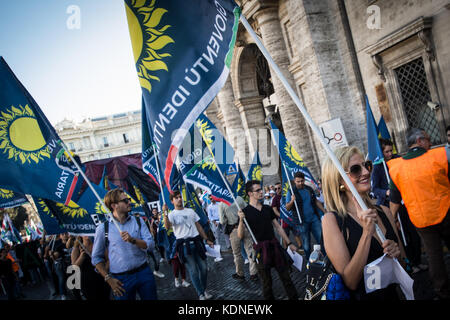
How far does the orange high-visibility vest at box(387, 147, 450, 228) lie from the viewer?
3506 millimetres

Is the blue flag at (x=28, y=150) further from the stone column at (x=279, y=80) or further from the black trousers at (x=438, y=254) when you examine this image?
the stone column at (x=279, y=80)

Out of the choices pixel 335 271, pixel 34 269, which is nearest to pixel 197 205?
pixel 335 271

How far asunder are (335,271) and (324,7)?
9.77 m

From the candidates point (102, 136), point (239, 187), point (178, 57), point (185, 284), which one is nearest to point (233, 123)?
point (239, 187)

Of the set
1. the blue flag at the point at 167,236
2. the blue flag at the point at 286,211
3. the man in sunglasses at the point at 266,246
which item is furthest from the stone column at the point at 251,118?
the man in sunglasses at the point at 266,246

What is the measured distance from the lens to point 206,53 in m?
2.74

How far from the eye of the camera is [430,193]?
356cm

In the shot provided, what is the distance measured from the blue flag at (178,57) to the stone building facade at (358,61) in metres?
6.96

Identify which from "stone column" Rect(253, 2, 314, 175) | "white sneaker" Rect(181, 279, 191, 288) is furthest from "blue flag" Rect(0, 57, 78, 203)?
"stone column" Rect(253, 2, 314, 175)

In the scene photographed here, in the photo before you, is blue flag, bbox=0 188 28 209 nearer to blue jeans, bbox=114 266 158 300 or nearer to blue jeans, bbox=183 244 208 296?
blue jeans, bbox=183 244 208 296

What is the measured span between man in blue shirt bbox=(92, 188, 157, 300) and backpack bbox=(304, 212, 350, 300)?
232 centimetres

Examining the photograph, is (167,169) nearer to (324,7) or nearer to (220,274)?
(220,274)

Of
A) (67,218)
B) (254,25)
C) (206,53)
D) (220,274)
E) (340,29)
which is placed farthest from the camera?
(254,25)

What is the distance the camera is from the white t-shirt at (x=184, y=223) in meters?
6.14
